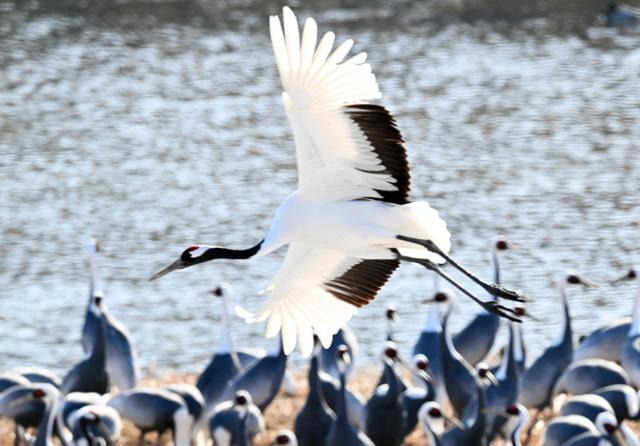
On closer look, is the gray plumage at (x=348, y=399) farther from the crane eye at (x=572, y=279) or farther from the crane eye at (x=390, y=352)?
the crane eye at (x=572, y=279)

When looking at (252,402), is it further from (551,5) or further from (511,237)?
(551,5)

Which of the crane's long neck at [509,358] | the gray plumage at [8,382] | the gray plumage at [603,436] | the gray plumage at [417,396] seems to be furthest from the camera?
the gray plumage at [8,382]

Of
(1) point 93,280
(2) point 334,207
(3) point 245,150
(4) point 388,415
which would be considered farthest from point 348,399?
(3) point 245,150

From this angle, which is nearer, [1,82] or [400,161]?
[400,161]

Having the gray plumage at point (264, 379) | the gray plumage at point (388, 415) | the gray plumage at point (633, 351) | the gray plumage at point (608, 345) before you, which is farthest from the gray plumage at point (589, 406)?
the gray plumage at point (264, 379)

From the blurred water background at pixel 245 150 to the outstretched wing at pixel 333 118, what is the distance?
6.06 metres

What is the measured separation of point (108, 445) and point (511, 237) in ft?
21.0

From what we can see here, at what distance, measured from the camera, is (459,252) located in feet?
43.8

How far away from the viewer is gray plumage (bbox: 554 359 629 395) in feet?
29.5


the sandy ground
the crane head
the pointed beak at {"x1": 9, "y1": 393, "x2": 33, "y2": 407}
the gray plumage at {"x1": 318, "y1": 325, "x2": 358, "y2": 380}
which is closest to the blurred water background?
the sandy ground

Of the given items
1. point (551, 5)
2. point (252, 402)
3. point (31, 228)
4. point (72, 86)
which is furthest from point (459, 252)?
point (551, 5)

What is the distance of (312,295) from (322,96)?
3.31ft

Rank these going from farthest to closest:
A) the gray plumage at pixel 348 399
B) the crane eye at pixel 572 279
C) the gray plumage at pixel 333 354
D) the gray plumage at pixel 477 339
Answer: the crane eye at pixel 572 279, the gray plumage at pixel 477 339, the gray plumage at pixel 333 354, the gray plumage at pixel 348 399

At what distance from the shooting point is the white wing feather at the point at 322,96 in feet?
16.5
